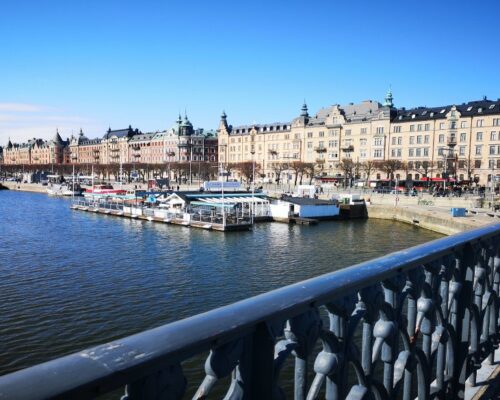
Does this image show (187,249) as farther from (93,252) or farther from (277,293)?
(277,293)

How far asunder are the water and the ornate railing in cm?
1221

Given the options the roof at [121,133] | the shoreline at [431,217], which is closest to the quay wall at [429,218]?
the shoreline at [431,217]

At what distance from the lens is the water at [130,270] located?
1588 cm

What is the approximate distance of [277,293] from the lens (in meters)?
1.87

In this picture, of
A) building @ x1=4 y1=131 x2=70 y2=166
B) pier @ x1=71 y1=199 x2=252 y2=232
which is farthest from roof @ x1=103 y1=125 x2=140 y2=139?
pier @ x1=71 y1=199 x2=252 y2=232

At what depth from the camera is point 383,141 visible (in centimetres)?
9638

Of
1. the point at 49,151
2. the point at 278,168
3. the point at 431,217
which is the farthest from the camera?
the point at 49,151

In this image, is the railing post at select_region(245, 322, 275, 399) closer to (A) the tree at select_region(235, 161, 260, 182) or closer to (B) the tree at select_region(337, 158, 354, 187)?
(B) the tree at select_region(337, 158, 354, 187)

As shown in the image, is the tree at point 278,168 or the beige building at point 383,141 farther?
the tree at point 278,168

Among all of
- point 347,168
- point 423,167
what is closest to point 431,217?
point 423,167

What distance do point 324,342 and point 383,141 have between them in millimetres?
98690

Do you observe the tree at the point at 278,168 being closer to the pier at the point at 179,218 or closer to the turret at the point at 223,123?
the turret at the point at 223,123

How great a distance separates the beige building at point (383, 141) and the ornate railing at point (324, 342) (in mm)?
73072

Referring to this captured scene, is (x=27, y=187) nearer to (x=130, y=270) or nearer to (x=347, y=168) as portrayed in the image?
(x=347, y=168)
